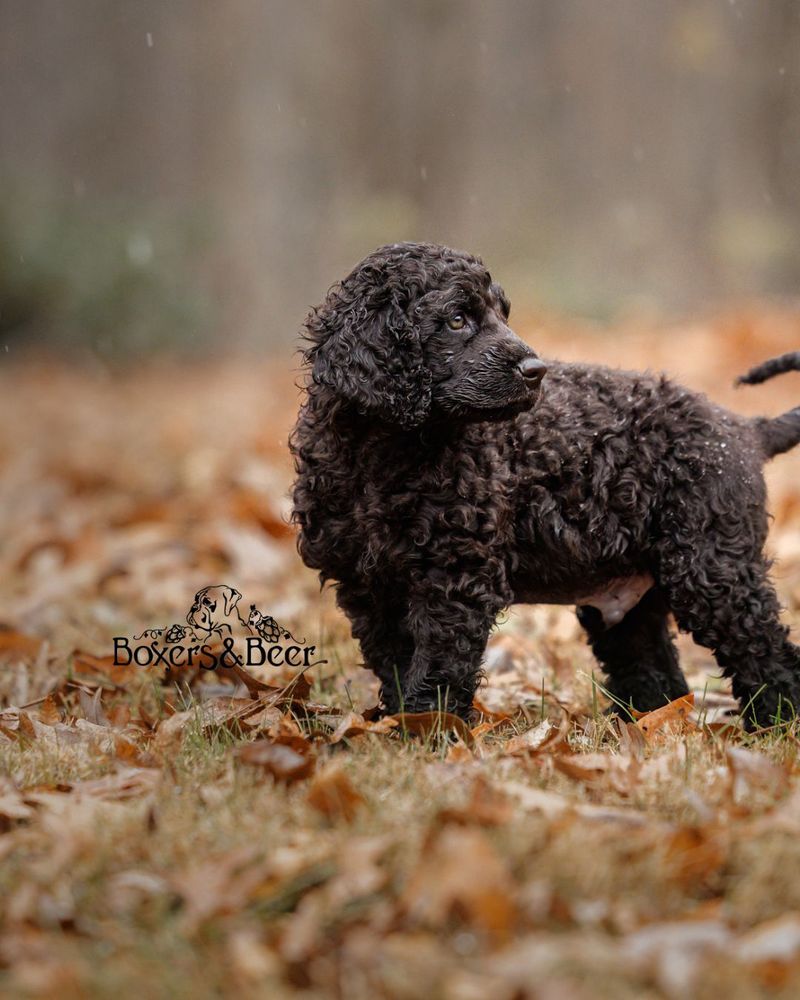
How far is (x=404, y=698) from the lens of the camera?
11.8 feet

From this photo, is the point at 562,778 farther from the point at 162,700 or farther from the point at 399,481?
the point at 162,700

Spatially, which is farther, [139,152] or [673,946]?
[139,152]

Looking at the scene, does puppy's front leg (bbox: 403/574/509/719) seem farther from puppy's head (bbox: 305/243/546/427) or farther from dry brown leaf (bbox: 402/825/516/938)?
dry brown leaf (bbox: 402/825/516/938)

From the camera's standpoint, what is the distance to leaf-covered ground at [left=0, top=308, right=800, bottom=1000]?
6.68 feet

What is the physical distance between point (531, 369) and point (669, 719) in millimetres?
1176

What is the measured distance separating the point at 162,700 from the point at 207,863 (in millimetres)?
1859

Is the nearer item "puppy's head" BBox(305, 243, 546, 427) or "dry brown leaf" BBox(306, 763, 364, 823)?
"dry brown leaf" BBox(306, 763, 364, 823)

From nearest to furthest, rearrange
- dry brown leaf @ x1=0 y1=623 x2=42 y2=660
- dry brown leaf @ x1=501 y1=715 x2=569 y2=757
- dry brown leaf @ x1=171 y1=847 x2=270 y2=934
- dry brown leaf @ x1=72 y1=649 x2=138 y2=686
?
dry brown leaf @ x1=171 y1=847 x2=270 y2=934 → dry brown leaf @ x1=501 y1=715 x2=569 y2=757 → dry brown leaf @ x1=72 y1=649 x2=138 y2=686 → dry brown leaf @ x1=0 y1=623 x2=42 y2=660

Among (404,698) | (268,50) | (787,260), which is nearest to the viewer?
(404,698)

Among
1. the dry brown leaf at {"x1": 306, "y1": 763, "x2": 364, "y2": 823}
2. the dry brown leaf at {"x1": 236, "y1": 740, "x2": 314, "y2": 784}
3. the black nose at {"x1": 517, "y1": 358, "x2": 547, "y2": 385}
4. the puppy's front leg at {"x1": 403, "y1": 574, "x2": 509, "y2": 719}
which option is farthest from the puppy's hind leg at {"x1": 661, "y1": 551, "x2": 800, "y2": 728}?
the dry brown leaf at {"x1": 306, "y1": 763, "x2": 364, "y2": 823}

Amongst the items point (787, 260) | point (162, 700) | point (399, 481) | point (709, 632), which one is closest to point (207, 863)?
point (399, 481)

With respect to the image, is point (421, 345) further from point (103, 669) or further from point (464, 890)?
point (103, 669)

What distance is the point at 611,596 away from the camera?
13.7 ft

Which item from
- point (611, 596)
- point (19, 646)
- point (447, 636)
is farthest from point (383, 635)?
point (19, 646)
